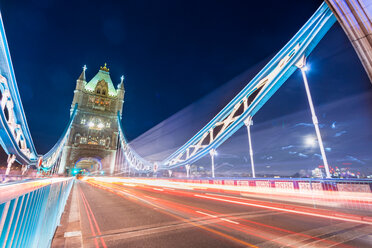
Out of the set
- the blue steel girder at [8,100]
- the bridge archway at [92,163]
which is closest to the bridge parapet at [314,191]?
the blue steel girder at [8,100]

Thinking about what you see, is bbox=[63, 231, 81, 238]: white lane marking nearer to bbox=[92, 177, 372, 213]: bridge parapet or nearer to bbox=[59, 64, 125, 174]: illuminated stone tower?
bbox=[92, 177, 372, 213]: bridge parapet

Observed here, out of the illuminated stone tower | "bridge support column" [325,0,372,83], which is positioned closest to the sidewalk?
"bridge support column" [325,0,372,83]

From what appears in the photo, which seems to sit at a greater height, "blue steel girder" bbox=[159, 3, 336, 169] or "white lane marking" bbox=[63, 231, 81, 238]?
"blue steel girder" bbox=[159, 3, 336, 169]

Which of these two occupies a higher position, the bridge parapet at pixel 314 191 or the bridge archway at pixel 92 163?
the bridge archway at pixel 92 163

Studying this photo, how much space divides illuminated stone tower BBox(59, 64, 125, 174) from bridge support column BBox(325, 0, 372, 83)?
58.8m

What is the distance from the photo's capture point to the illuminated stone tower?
52156 mm

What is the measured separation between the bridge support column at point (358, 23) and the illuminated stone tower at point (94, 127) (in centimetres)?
5882

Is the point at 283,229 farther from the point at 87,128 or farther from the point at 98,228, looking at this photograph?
the point at 87,128

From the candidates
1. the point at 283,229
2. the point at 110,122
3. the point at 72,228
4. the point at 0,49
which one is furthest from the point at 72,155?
the point at 283,229

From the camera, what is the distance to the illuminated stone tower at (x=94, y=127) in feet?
171

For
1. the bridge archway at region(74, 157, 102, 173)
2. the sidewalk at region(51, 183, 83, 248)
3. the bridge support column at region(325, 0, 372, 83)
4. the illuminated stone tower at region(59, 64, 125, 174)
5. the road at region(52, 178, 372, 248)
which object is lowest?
the sidewalk at region(51, 183, 83, 248)

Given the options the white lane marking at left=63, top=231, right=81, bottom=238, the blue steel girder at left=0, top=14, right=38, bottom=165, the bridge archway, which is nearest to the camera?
the white lane marking at left=63, top=231, right=81, bottom=238

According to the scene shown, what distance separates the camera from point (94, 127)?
5584 cm

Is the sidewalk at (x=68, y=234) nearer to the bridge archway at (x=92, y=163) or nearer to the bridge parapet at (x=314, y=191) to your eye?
the bridge parapet at (x=314, y=191)
